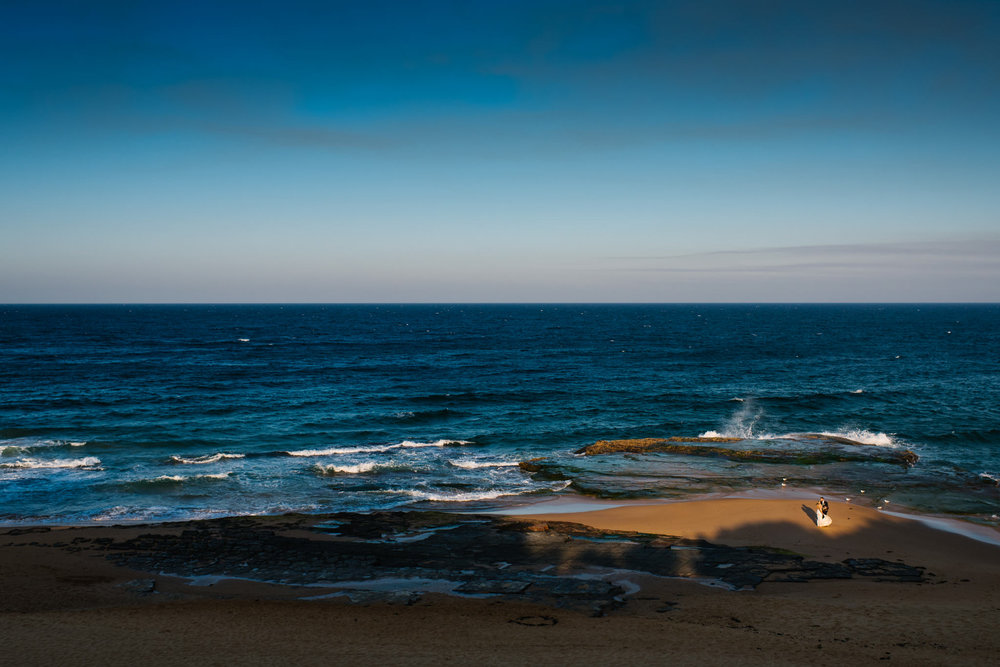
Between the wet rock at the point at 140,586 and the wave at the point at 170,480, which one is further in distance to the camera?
the wave at the point at 170,480

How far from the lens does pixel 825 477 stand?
33750mm

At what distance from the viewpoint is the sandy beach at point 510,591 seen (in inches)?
599

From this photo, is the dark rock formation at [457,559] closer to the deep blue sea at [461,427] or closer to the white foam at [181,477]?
the deep blue sea at [461,427]

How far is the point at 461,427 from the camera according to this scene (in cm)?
4744

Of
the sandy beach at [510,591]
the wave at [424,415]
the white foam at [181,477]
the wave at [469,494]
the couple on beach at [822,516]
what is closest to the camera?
the sandy beach at [510,591]

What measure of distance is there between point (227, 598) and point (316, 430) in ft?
92.6

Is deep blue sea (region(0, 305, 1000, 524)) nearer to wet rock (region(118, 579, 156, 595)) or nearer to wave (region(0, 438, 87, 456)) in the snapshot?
wave (region(0, 438, 87, 456))

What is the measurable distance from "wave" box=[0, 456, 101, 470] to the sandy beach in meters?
11.6

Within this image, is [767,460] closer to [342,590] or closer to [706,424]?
[706,424]

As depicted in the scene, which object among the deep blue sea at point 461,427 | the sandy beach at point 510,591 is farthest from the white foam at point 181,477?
the sandy beach at point 510,591

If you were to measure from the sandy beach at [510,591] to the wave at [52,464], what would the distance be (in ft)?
38.1

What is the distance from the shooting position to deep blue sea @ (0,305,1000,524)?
3138 centimetres

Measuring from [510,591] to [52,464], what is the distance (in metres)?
31.7

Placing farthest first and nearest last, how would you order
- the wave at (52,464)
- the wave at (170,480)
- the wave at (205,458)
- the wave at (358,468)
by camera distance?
the wave at (205,458)
the wave at (358,468)
the wave at (52,464)
the wave at (170,480)
